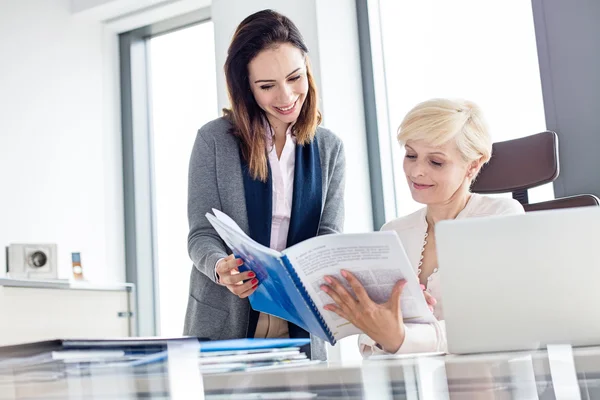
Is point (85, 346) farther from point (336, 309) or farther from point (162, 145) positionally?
point (162, 145)

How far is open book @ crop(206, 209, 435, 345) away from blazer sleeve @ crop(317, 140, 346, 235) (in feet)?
2.14

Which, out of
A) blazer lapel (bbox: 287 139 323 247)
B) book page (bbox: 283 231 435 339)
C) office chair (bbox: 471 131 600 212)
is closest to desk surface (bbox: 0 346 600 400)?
book page (bbox: 283 231 435 339)

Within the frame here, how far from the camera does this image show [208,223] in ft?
6.15

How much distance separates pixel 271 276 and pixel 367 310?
0.19 meters

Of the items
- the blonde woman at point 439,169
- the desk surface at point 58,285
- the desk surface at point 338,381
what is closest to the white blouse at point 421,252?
the blonde woman at point 439,169

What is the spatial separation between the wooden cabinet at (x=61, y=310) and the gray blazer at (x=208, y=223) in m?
1.33

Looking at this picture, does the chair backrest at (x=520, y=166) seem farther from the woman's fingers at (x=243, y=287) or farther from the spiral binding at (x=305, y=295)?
the spiral binding at (x=305, y=295)

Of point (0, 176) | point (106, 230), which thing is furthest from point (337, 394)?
point (106, 230)

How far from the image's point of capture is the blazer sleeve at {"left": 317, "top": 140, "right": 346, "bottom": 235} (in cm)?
198

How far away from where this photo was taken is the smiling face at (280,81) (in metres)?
1.91

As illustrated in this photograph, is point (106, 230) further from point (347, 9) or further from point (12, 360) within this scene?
point (12, 360)

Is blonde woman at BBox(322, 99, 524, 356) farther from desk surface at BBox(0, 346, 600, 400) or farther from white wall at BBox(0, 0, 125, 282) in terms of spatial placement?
white wall at BBox(0, 0, 125, 282)

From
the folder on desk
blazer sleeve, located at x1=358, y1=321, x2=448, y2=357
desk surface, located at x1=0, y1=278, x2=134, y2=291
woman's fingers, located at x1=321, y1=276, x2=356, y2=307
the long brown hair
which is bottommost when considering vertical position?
blazer sleeve, located at x1=358, y1=321, x2=448, y2=357

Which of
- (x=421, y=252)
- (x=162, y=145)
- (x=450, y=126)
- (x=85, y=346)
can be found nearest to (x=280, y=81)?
(x=450, y=126)
